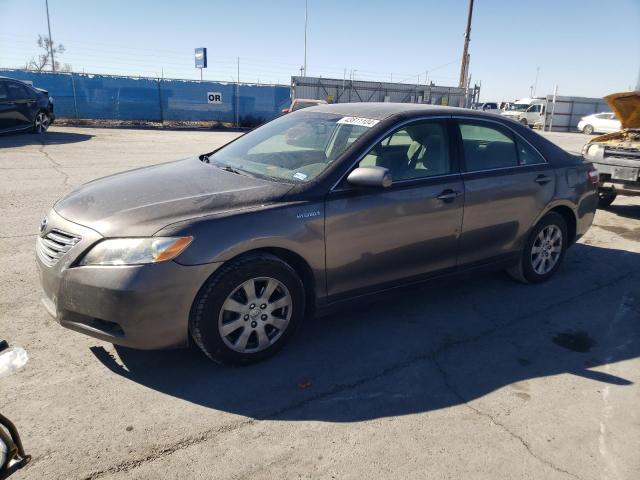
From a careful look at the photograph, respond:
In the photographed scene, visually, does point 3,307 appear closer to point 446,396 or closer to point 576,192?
point 446,396

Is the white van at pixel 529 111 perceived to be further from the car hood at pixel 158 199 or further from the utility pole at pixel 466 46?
the car hood at pixel 158 199

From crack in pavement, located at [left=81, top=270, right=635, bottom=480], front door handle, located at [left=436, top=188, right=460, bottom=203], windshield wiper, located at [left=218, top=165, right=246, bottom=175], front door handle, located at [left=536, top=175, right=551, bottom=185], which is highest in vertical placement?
windshield wiper, located at [left=218, top=165, right=246, bottom=175]

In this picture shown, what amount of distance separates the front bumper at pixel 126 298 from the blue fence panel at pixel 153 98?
23.8 m

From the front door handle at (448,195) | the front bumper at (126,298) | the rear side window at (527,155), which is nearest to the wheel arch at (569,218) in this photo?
the rear side window at (527,155)

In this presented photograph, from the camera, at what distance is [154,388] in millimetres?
3076

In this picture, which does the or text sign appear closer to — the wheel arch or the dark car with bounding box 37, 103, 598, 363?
the dark car with bounding box 37, 103, 598, 363

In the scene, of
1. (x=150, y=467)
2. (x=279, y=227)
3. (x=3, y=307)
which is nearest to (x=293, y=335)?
(x=279, y=227)

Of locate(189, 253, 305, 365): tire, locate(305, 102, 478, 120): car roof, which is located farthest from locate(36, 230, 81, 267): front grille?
locate(305, 102, 478, 120): car roof

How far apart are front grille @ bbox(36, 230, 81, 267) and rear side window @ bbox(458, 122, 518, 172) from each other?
3.07m

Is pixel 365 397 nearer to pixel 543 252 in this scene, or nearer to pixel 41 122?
pixel 543 252

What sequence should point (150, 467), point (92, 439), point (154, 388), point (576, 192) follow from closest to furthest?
point (150, 467) < point (92, 439) < point (154, 388) < point (576, 192)

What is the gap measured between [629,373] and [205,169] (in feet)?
11.3

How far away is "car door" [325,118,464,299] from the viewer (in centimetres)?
353

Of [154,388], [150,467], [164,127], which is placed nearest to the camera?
[150,467]
